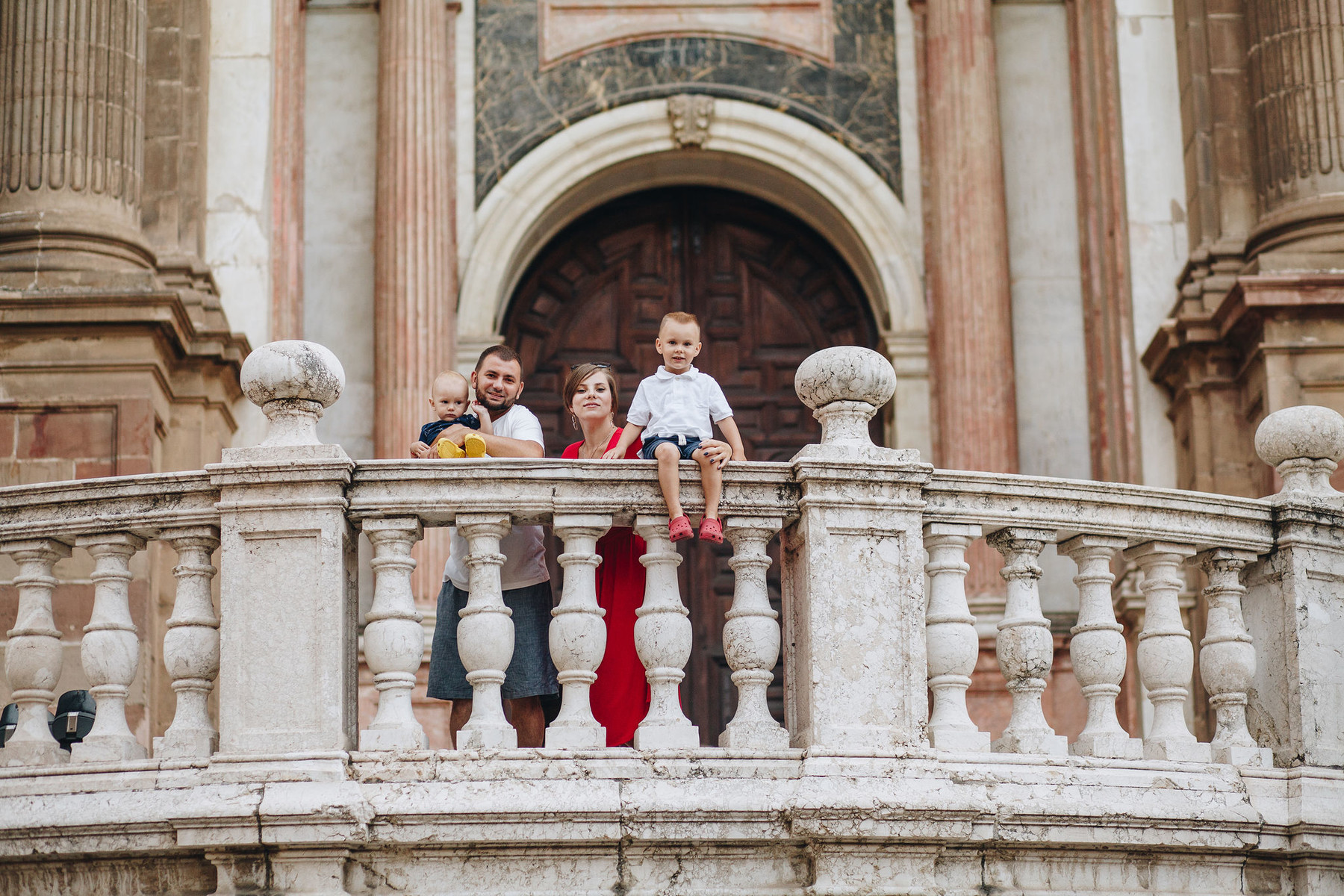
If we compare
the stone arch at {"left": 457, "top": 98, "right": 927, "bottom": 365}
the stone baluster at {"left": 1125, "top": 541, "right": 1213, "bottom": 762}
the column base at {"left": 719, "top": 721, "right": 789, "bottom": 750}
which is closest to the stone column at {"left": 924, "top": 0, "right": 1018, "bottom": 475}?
the stone arch at {"left": 457, "top": 98, "right": 927, "bottom": 365}

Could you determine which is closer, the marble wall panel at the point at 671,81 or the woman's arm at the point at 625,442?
the woman's arm at the point at 625,442

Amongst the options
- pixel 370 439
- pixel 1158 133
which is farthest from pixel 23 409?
pixel 1158 133

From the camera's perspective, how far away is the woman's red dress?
771cm

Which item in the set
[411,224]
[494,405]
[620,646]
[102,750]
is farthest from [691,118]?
[102,750]

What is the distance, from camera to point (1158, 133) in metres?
13.7

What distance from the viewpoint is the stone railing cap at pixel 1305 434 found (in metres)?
8.30

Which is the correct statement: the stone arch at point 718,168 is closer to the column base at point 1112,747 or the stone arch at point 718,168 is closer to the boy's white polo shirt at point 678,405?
the boy's white polo shirt at point 678,405

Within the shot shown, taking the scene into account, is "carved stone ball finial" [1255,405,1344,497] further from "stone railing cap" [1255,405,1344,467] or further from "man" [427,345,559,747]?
"man" [427,345,559,747]

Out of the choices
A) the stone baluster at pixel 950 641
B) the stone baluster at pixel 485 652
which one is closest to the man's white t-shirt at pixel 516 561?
the stone baluster at pixel 485 652

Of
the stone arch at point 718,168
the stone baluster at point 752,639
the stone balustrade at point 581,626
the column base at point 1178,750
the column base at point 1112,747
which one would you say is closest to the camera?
the stone balustrade at point 581,626

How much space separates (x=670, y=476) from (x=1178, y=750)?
2.45 meters

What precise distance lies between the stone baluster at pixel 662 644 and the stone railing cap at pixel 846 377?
2.85 ft

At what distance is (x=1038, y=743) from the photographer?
24.2 ft

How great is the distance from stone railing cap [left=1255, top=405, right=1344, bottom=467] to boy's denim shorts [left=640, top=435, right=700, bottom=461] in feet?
9.06
